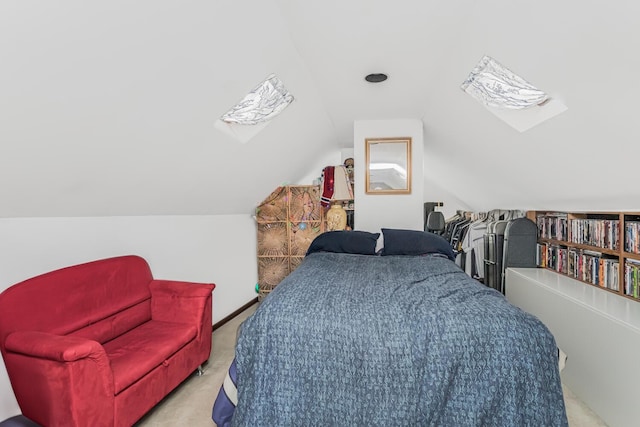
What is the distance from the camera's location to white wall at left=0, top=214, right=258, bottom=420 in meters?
1.85

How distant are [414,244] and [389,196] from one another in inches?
31.4

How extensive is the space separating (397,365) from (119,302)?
72.0 inches

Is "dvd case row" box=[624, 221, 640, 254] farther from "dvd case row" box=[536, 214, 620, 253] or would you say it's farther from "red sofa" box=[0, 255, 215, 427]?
"red sofa" box=[0, 255, 215, 427]

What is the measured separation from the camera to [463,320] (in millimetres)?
1501

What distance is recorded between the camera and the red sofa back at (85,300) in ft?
5.53

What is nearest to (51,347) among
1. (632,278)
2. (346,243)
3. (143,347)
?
(143,347)

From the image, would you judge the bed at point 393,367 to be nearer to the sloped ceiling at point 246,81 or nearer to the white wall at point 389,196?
the sloped ceiling at point 246,81

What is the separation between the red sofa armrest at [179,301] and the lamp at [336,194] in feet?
6.23

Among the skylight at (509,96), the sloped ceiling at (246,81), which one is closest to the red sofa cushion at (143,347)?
the sloped ceiling at (246,81)

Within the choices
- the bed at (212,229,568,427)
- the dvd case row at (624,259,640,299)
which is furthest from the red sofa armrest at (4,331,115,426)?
the dvd case row at (624,259,640,299)

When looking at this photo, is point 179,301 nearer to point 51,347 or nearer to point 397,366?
point 51,347

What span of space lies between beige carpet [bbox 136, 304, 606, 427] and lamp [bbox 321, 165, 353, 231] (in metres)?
1.99

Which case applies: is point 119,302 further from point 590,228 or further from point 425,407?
point 590,228

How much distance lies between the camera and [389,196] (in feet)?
12.6
